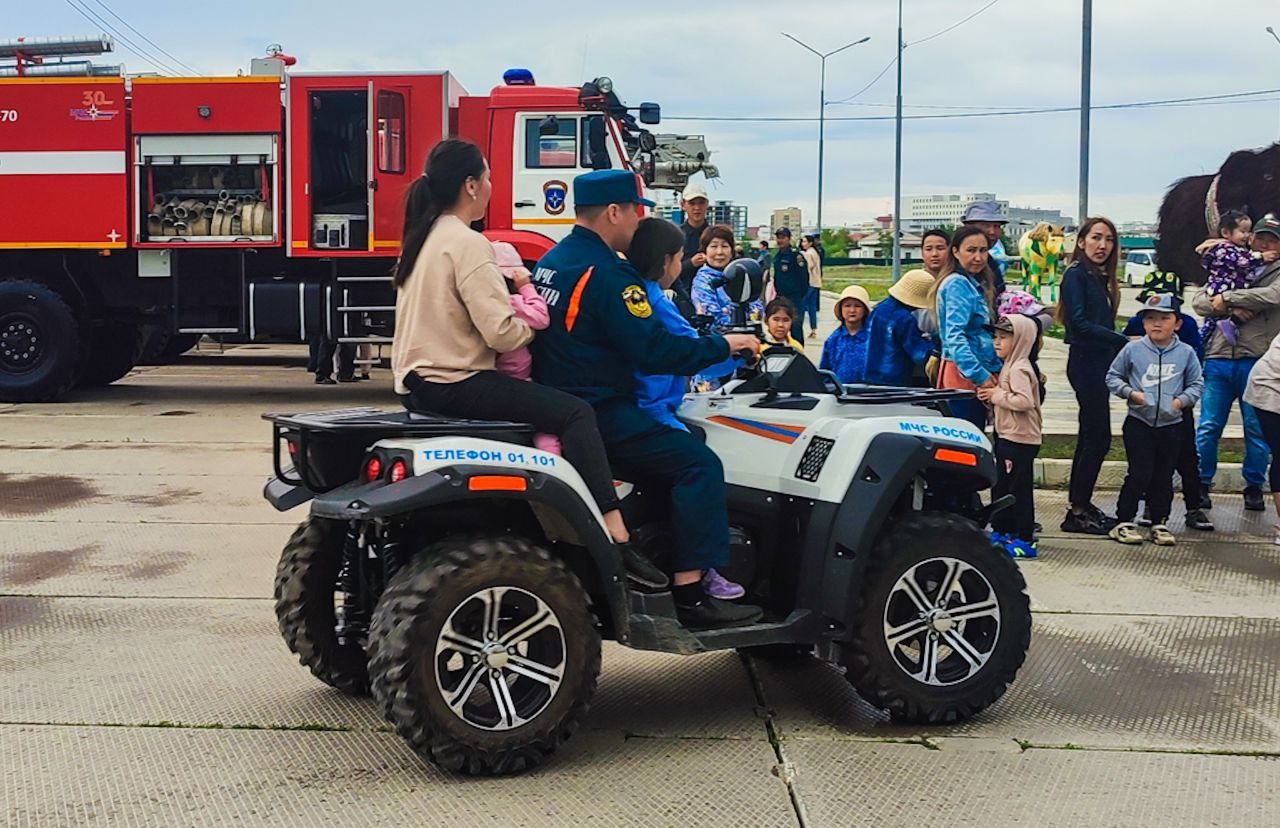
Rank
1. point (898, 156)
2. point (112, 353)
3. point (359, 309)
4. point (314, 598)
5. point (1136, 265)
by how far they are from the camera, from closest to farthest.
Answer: point (314, 598) → point (359, 309) → point (112, 353) → point (898, 156) → point (1136, 265)

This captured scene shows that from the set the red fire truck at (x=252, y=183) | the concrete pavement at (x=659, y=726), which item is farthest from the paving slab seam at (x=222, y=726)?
A: the red fire truck at (x=252, y=183)

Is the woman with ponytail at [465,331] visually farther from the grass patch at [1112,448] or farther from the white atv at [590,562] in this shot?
the grass patch at [1112,448]

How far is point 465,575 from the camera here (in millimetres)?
4250

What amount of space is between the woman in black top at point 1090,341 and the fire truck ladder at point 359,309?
805 centimetres

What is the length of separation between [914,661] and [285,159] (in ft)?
36.0

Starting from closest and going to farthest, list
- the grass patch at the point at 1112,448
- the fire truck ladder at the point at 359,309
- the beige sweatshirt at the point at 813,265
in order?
the grass patch at the point at 1112,448 < the fire truck ladder at the point at 359,309 < the beige sweatshirt at the point at 813,265

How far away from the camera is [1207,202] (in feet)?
51.7

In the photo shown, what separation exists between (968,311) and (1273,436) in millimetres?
2268

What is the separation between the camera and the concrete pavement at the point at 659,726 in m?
4.17

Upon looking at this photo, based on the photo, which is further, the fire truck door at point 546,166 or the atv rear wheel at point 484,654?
the fire truck door at point 546,166

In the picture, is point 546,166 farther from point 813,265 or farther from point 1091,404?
point 813,265

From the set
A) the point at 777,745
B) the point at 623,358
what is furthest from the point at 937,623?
the point at 623,358

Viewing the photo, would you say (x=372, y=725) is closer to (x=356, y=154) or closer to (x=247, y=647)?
(x=247, y=647)

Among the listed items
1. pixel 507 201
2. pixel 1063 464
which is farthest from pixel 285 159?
pixel 1063 464
